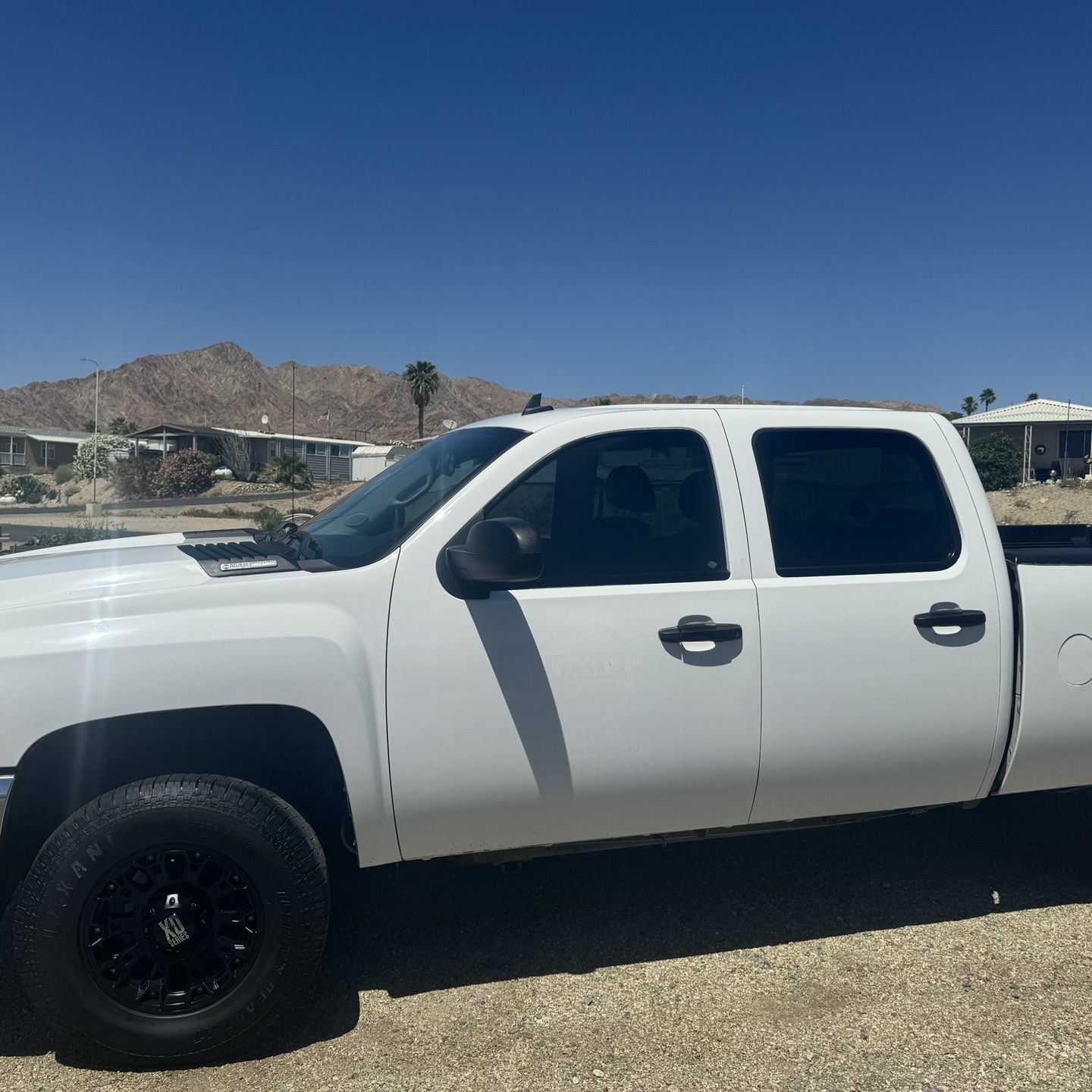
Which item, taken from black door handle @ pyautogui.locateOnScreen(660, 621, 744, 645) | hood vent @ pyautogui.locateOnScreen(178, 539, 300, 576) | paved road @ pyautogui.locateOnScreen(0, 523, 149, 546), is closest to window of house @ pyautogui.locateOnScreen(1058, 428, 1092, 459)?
paved road @ pyautogui.locateOnScreen(0, 523, 149, 546)

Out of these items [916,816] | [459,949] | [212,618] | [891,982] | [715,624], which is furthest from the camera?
[916,816]

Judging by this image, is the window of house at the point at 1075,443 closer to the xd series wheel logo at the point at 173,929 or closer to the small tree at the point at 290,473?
the small tree at the point at 290,473

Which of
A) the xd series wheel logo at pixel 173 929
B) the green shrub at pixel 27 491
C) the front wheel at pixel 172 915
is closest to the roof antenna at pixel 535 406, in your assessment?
the front wheel at pixel 172 915

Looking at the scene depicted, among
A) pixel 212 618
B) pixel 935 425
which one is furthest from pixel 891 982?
pixel 212 618

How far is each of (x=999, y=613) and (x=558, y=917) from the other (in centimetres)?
205

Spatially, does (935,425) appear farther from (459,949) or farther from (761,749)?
(459,949)

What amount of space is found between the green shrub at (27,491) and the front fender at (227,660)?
4955cm

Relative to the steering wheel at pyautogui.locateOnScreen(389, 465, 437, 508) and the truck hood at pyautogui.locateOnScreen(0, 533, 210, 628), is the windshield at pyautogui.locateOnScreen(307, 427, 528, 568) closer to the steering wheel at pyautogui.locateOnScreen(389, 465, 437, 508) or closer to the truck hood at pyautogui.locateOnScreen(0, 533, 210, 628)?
the steering wheel at pyautogui.locateOnScreen(389, 465, 437, 508)

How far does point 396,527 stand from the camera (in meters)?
3.45

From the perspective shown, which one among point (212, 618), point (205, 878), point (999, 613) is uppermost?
point (212, 618)

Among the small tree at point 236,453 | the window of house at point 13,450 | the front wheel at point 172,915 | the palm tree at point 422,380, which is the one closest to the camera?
the front wheel at point 172,915

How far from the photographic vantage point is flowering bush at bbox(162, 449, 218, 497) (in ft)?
177

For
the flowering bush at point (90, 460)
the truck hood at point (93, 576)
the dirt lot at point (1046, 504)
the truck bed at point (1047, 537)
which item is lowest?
the dirt lot at point (1046, 504)

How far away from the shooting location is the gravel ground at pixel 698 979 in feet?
10.1
